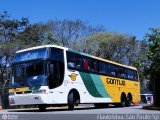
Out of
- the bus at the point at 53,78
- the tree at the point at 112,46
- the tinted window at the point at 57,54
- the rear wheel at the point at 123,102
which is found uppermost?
the tree at the point at 112,46

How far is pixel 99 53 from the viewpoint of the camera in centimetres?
5434

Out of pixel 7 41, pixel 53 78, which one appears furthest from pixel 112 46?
pixel 53 78

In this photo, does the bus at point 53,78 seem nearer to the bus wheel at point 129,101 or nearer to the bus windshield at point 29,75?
the bus windshield at point 29,75

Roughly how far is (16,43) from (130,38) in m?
20.3

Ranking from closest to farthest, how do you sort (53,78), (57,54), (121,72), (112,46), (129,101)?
(53,78), (57,54), (121,72), (129,101), (112,46)

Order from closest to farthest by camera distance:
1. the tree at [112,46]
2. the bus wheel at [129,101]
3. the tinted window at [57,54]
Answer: the tinted window at [57,54], the bus wheel at [129,101], the tree at [112,46]

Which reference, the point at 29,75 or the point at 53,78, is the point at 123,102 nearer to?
the point at 53,78

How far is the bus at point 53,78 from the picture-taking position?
67.4 ft

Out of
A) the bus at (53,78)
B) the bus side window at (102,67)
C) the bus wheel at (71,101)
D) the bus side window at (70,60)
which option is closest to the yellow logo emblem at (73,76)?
the bus at (53,78)

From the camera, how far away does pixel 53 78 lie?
20.8m

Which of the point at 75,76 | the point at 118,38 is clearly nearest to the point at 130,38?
the point at 118,38

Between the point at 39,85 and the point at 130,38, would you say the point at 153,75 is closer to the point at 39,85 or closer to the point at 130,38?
the point at 39,85

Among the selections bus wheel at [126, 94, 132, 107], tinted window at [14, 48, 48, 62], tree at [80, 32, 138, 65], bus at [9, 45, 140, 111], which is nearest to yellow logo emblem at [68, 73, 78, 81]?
bus at [9, 45, 140, 111]

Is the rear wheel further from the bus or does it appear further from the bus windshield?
the bus windshield
